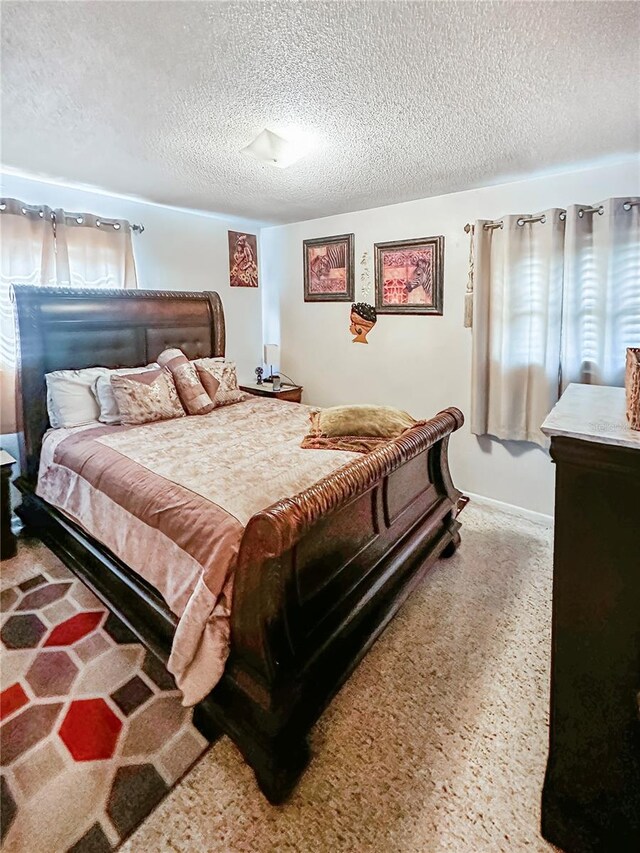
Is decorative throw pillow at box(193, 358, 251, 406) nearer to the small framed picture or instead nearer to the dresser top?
the small framed picture

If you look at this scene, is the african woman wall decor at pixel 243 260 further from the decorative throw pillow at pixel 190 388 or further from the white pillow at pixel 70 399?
the white pillow at pixel 70 399

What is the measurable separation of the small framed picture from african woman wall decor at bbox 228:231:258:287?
4.80ft

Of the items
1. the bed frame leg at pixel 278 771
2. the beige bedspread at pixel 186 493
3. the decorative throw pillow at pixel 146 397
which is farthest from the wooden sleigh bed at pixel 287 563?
the decorative throw pillow at pixel 146 397

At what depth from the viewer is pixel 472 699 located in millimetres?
1756

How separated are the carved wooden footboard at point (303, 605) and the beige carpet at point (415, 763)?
0.12 meters

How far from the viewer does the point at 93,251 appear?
327cm

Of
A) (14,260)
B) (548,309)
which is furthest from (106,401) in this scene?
(548,309)

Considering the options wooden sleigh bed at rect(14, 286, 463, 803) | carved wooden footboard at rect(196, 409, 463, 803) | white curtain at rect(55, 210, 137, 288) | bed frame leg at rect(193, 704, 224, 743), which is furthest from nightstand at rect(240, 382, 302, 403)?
bed frame leg at rect(193, 704, 224, 743)

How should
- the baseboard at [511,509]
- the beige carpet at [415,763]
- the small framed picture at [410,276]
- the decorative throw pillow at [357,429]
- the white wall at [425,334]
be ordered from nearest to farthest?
the beige carpet at [415,763] → the decorative throw pillow at [357,429] → the white wall at [425,334] → the baseboard at [511,509] → the small framed picture at [410,276]

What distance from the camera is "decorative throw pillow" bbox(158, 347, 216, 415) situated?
3.19 meters

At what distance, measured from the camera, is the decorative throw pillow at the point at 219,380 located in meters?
3.38

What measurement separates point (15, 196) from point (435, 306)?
306 cm

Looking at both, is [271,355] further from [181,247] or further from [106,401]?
[106,401]

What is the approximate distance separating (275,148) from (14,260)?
6.47 ft
